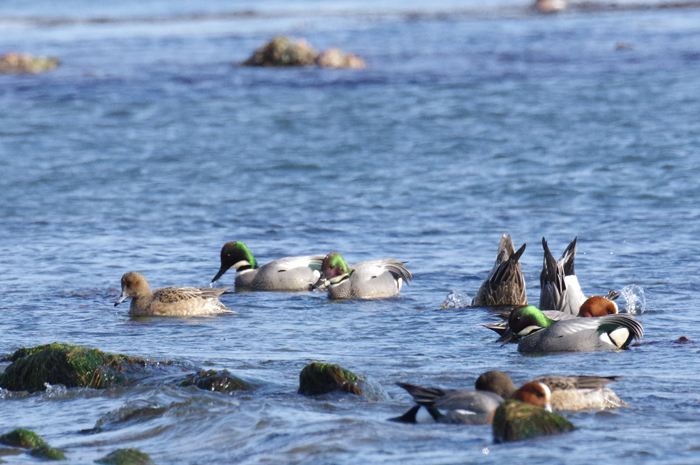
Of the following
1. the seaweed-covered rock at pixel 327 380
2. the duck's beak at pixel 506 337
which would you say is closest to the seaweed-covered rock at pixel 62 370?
the seaweed-covered rock at pixel 327 380

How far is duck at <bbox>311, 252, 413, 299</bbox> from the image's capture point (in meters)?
11.6

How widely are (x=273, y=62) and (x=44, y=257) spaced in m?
23.8

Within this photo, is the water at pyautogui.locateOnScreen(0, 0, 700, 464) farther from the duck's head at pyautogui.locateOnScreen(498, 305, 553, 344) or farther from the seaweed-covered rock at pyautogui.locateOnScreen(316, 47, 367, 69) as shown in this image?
the seaweed-covered rock at pyautogui.locateOnScreen(316, 47, 367, 69)

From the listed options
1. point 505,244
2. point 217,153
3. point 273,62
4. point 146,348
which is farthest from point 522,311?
point 273,62

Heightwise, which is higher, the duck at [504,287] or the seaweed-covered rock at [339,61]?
the seaweed-covered rock at [339,61]

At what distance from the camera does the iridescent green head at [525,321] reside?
30.0 ft

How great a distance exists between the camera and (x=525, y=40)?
138ft

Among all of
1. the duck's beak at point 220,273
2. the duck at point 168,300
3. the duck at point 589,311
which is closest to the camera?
the duck at point 589,311

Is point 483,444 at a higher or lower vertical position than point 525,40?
lower

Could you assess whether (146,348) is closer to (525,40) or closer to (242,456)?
(242,456)

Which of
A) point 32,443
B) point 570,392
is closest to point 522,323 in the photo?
point 570,392

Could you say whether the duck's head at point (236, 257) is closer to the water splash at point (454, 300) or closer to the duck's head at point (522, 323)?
the water splash at point (454, 300)

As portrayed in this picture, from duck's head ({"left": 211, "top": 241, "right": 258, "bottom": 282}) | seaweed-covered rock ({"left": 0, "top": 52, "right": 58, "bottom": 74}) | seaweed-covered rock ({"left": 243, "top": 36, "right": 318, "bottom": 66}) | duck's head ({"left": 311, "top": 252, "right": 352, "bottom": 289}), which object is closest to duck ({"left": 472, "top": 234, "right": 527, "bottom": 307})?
duck's head ({"left": 311, "top": 252, "right": 352, "bottom": 289})

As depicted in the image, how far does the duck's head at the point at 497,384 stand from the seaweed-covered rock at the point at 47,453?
8.97 ft
